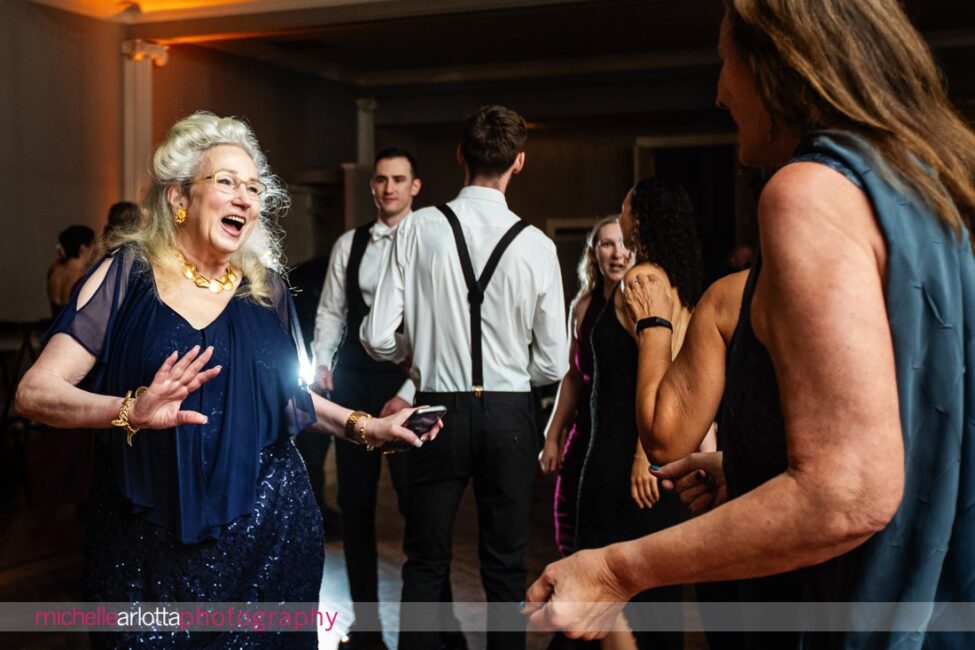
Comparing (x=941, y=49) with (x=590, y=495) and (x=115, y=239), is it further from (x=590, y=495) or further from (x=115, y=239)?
(x=115, y=239)

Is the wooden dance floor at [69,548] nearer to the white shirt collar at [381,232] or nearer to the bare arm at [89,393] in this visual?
the white shirt collar at [381,232]

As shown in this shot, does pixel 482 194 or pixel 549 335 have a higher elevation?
pixel 482 194

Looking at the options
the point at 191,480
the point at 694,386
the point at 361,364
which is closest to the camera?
the point at 694,386

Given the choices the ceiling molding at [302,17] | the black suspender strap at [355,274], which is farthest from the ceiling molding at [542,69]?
the black suspender strap at [355,274]

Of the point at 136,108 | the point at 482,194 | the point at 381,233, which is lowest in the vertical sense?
the point at 381,233

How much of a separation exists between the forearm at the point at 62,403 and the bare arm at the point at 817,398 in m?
1.29

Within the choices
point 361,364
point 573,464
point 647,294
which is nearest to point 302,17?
point 361,364

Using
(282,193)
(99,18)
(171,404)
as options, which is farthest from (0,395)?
(171,404)

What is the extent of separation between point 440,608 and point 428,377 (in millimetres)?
849

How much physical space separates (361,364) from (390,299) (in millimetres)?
760

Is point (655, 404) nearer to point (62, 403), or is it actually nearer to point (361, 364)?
point (62, 403)

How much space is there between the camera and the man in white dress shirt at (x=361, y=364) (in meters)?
3.98

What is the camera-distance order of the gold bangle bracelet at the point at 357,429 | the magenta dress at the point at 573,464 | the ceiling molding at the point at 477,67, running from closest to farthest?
the gold bangle bracelet at the point at 357,429 < the magenta dress at the point at 573,464 < the ceiling molding at the point at 477,67

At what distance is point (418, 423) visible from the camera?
2.50 meters
